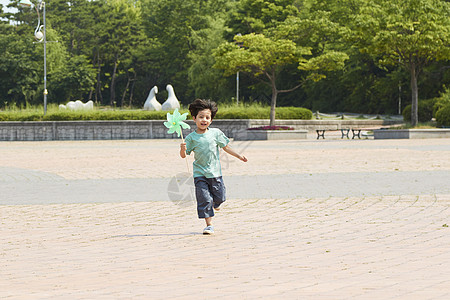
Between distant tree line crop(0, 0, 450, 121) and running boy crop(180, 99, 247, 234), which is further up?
distant tree line crop(0, 0, 450, 121)

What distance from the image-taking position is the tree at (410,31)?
28797mm

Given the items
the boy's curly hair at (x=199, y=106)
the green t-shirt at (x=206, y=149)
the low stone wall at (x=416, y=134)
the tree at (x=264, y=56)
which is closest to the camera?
the boy's curly hair at (x=199, y=106)

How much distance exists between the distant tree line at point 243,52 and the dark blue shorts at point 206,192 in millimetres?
23621

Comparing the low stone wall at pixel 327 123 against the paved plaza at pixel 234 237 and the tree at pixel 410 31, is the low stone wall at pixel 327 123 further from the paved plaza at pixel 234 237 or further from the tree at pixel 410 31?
the paved plaza at pixel 234 237

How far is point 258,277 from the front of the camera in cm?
486

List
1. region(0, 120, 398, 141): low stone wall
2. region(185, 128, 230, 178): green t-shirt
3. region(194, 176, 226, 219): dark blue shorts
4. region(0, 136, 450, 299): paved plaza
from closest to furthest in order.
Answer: region(0, 136, 450, 299): paved plaza → region(185, 128, 230, 178): green t-shirt → region(194, 176, 226, 219): dark blue shorts → region(0, 120, 398, 141): low stone wall

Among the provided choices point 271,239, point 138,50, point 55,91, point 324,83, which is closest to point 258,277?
point 271,239

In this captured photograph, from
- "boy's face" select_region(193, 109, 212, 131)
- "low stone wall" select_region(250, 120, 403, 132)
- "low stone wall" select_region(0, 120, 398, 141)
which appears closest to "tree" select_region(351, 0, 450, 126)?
"low stone wall" select_region(250, 120, 403, 132)

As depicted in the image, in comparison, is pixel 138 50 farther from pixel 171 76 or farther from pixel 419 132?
pixel 419 132

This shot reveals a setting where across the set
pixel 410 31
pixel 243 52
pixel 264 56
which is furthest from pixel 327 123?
pixel 410 31

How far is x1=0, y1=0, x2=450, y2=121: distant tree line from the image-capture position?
30641 mm

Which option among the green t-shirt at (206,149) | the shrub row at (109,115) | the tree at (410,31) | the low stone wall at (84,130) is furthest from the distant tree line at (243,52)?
the green t-shirt at (206,149)

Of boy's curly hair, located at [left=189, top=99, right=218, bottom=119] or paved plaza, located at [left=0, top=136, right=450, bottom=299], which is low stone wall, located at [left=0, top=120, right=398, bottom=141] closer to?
paved plaza, located at [left=0, top=136, right=450, bottom=299]

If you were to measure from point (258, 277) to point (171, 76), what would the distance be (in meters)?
71.8
